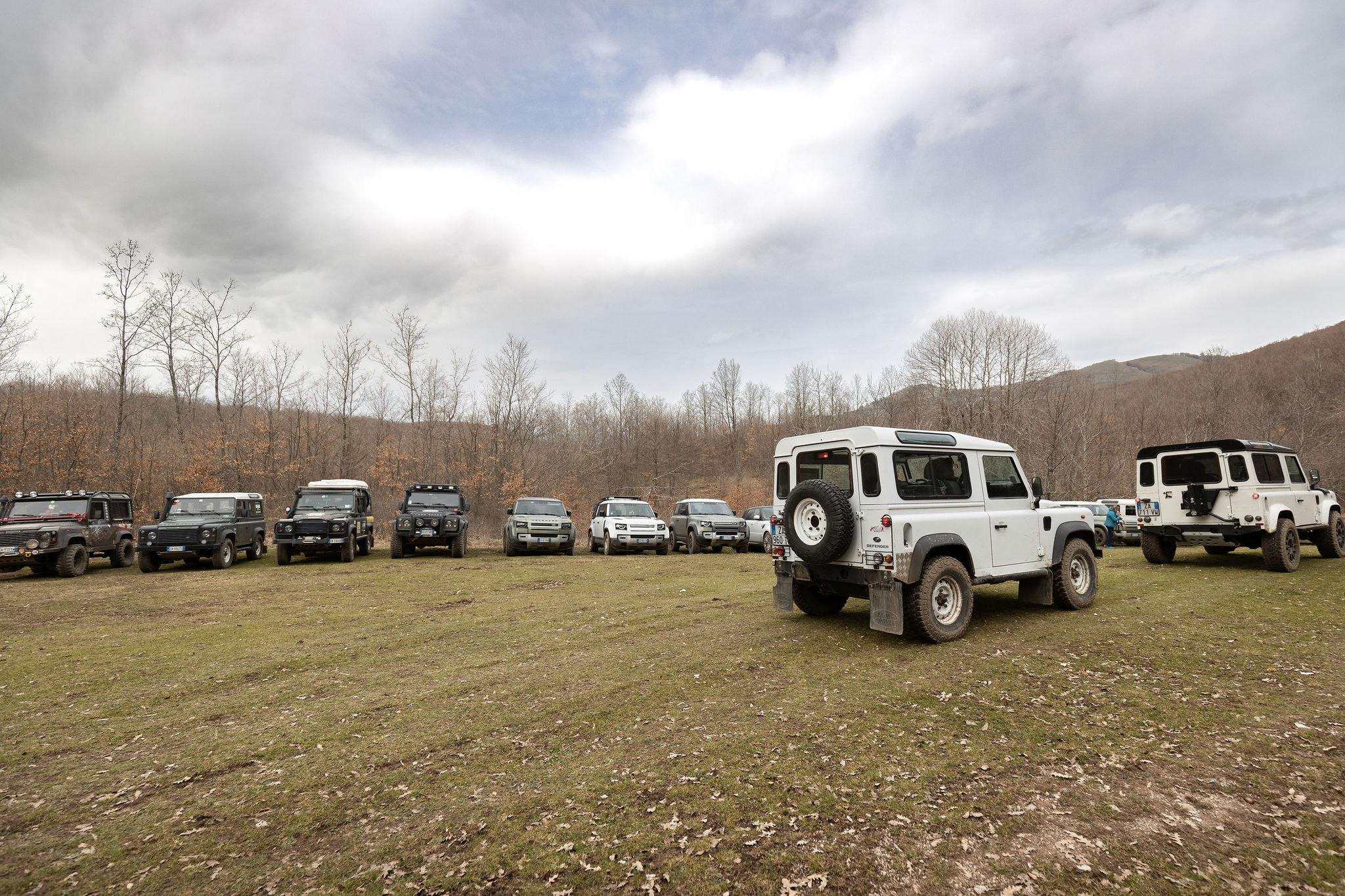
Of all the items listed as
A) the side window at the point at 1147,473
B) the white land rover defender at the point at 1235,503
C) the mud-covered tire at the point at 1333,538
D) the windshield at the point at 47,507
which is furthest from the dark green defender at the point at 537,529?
the mud-covered tire at the point at 1333,538

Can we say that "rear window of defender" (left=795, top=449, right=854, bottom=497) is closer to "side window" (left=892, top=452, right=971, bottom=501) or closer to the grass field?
"side window" (left=892, top=452, right=971, bottom=501)

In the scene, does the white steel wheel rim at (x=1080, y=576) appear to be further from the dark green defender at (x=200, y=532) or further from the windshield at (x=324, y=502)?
the dark green defender at (x=200, y=532)

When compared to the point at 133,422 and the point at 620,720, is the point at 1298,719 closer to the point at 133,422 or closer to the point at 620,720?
the point at 620,720

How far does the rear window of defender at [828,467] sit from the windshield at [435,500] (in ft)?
44.6

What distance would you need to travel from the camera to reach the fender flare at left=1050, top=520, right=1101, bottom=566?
811 cm

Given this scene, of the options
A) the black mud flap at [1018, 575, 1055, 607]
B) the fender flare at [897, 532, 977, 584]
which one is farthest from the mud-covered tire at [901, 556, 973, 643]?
the black mud flap at [1018, 575, 1055, 607]

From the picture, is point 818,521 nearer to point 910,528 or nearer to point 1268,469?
point 910,528

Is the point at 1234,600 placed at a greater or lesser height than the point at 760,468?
lesser

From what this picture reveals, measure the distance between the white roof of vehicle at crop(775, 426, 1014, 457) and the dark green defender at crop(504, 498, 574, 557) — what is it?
38.4 feet

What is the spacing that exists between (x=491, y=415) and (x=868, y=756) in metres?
29.7

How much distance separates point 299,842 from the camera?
3195mm

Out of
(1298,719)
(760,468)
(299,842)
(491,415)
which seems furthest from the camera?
(760,468)

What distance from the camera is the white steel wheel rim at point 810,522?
693 cm

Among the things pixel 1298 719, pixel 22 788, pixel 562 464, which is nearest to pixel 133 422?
pixel 562 464
